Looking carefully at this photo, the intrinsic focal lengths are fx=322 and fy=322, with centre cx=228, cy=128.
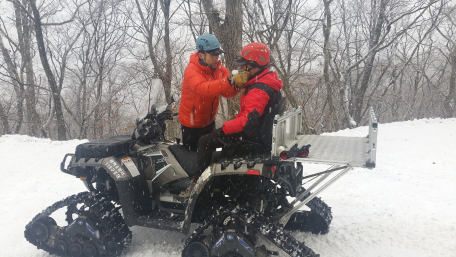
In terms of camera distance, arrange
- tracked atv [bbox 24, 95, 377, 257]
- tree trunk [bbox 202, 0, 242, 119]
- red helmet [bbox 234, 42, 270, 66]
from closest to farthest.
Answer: tracked atv [bbox 24, 95, 377, 257] → red helmet [bbox 234, 42, 270, 66] → tree trunk [bbox 202, 0, 242, 119]

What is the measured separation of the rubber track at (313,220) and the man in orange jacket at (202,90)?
5.40 feet

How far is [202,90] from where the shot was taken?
3529 millimetres

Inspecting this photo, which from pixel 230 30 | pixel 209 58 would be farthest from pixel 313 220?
pixel 230 30

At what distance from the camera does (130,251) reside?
153 inches

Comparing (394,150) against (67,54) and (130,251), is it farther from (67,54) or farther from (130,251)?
(67,54)

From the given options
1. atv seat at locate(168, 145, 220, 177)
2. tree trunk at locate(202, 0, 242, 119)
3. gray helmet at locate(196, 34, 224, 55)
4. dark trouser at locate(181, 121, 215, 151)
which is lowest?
atv seat at locate(168, 145, 220, 177)

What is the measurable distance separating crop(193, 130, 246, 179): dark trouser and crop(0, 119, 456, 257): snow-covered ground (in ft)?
3.68

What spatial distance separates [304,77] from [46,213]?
1717 centimetres

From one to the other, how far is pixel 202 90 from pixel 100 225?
1.95 meters

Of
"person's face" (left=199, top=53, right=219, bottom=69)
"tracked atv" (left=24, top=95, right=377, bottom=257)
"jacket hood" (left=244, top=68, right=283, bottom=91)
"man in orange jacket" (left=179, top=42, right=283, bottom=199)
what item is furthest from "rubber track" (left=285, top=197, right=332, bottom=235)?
"person's face" (left=199, top=53, right=219, bottom=69)

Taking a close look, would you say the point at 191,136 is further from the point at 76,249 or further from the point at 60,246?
the point at 60,246

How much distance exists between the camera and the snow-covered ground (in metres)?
3.82

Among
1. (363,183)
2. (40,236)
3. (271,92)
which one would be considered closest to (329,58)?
(363,183)

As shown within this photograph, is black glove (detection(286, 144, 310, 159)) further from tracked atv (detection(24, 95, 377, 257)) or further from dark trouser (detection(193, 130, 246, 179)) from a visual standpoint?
dark trouser (detection(193, 130, 246, 179))
